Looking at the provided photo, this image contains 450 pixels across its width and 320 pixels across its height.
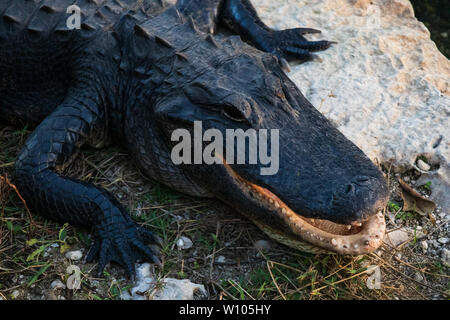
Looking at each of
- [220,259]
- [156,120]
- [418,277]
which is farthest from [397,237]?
[156,120]

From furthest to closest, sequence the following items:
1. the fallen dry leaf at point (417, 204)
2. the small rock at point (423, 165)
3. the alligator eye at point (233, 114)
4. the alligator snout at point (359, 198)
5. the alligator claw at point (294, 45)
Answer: the alligator claw at point (294, 45)
the small rock at point (423, 165)
the fallen dry leaf at point (417, 204)
the alligator eye at point (233, 114)
the alligator snout at point (359, 198)

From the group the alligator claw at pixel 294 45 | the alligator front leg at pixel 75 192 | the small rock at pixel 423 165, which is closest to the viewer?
the alligator front leg at pixel 75 192

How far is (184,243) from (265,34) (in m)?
2.07

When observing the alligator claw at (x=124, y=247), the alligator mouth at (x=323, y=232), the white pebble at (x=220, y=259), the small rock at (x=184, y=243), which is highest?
the alligator mouth at (x=323, y=232)

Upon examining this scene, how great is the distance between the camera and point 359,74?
4.00 meters

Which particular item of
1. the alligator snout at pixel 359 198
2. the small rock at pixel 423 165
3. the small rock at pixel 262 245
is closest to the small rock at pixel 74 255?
the small rock at pixel 262 245

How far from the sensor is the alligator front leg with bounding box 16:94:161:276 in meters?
2.98

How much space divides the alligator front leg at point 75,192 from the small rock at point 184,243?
118 mm

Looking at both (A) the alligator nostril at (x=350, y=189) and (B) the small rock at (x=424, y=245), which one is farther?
(B) the small rock at (x=424, y=245)

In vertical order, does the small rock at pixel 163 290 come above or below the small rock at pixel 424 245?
above

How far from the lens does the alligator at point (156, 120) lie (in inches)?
107

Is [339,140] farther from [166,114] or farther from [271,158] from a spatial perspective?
[166,114]

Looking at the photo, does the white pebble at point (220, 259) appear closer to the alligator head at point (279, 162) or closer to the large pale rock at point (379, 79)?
the alligator head at point (279, 162)

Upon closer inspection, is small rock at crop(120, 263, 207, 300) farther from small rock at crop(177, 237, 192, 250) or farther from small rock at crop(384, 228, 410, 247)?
small rock at crop(384, 228, 410, 247)
